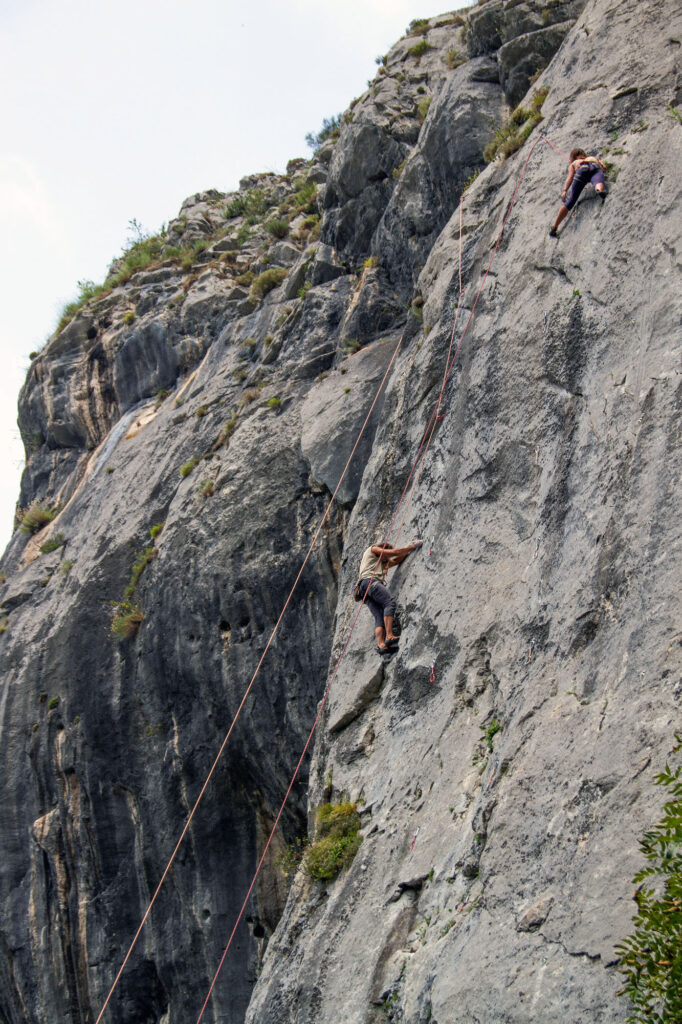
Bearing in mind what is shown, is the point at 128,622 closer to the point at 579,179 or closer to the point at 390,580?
the point at 390,580

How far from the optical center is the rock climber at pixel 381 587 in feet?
35.4

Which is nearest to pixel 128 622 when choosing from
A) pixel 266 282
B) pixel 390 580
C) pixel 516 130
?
pixel 390 580

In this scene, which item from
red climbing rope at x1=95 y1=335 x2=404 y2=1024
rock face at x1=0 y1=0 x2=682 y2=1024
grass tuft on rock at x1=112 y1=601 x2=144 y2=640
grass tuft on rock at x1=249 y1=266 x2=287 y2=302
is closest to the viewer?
rock face at x1=0 y1=0 x2=682 y2=1024

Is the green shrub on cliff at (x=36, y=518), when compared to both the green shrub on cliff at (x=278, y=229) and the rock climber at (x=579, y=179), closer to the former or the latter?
the green shrub on cliff at (x=278, y=229)

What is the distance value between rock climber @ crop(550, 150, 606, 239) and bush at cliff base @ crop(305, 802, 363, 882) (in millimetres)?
7319

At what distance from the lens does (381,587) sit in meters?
11.0

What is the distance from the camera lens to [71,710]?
1827 centimetres

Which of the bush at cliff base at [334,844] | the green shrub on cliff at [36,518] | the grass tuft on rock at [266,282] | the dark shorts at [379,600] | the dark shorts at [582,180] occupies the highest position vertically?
the grass tuft on rock at [266,282]

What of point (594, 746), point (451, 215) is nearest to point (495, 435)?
point (594, 746)

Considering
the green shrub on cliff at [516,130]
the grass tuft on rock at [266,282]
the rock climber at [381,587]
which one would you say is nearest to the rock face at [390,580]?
the grass tuft on rock at [266,282]

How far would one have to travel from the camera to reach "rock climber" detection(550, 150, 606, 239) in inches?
424

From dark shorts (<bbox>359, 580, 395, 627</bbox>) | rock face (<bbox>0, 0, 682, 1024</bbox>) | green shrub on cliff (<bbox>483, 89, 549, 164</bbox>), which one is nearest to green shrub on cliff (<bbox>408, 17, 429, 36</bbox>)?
rock face (<bbox>0, 0, 682, 1024</bbox>)

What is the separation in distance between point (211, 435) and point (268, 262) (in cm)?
659

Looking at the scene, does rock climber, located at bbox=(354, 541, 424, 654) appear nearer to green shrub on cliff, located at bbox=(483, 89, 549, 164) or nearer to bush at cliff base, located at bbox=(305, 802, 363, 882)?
bush at cliff base, located at bbox=(305, 802, 363, 882)
